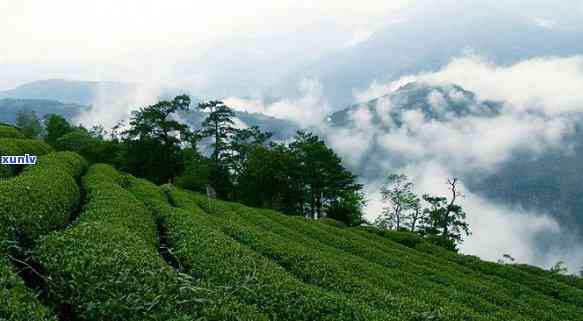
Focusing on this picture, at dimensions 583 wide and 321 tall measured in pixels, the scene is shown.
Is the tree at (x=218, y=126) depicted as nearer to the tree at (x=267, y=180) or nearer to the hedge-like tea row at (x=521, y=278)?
the tree at (x=267, y=180)

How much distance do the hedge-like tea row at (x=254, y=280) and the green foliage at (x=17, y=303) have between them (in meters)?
4.76

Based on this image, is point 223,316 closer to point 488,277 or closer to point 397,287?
point 397,287

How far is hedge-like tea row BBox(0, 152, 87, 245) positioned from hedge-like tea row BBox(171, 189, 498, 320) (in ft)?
30.0

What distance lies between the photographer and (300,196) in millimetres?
61219

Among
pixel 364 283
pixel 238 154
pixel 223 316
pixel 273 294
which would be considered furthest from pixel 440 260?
pixel 238 154

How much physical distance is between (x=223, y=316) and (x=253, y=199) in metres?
46.5

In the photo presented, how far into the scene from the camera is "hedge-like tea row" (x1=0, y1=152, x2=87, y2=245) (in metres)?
15.0

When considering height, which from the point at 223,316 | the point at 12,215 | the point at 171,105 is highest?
the point at 171,105

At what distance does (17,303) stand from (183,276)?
4.49 metres

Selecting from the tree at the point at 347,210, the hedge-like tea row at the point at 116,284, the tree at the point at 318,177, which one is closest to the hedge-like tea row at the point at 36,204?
the hedge-like tea row at the point at 116,284

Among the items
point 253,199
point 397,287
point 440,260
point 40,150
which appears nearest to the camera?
point 397,287

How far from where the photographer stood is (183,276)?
40.1 ft

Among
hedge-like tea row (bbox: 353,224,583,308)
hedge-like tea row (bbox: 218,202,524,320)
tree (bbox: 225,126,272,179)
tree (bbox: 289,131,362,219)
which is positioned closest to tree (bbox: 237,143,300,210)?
tree (bbox: 289,131,362,219)

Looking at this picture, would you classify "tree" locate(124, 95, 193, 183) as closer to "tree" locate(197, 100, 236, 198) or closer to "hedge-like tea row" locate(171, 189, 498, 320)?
"tree" locate(197, 100, 236, 198)
